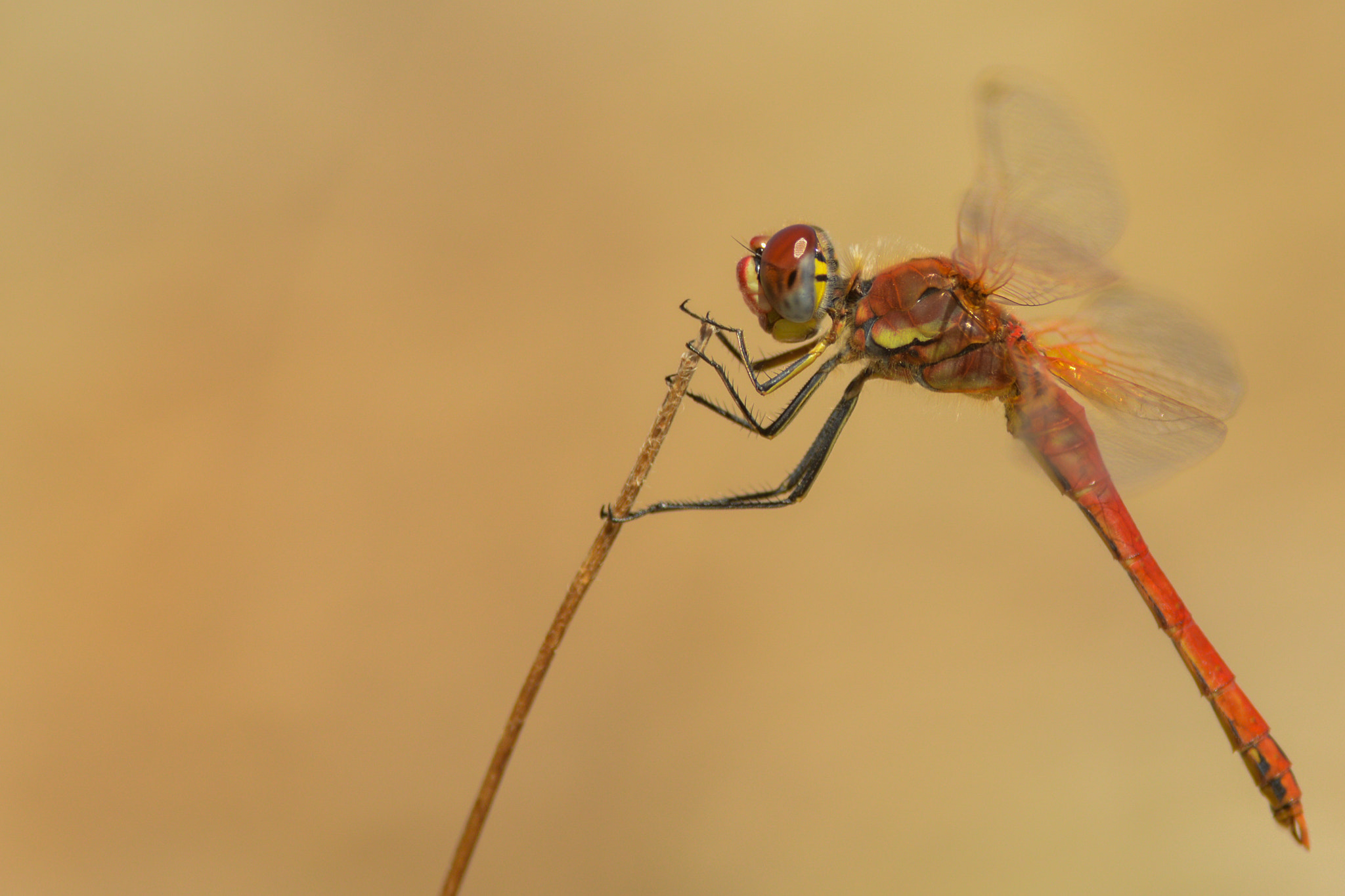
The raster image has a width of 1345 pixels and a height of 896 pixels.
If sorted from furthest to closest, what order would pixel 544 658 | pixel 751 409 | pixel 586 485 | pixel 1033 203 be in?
pixel 586 485 → pixel 1033 203 → pixel 751 409 → pixel 544 658

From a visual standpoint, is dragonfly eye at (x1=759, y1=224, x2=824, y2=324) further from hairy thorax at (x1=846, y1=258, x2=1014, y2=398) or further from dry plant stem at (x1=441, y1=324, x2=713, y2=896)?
dry plant stem at (x1=441, y1=324, x2=713, y2=896)

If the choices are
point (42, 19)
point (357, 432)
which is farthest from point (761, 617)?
point (42, 19)

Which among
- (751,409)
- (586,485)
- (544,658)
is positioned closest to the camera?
(544,658)

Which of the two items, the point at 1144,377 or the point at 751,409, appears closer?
the point at 751,409

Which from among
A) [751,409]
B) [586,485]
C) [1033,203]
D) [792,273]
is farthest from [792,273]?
[586,485]

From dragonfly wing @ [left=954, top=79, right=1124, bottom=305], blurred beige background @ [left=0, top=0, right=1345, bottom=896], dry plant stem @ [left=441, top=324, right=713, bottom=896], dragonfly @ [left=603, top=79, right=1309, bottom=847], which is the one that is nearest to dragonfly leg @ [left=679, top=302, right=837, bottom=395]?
dragonfly @ [left=603, top=79, right=1309, bottom=847]

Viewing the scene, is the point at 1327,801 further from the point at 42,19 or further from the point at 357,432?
the point at 42,19

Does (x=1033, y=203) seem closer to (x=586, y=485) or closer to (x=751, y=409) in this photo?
(x=751, y=409)
